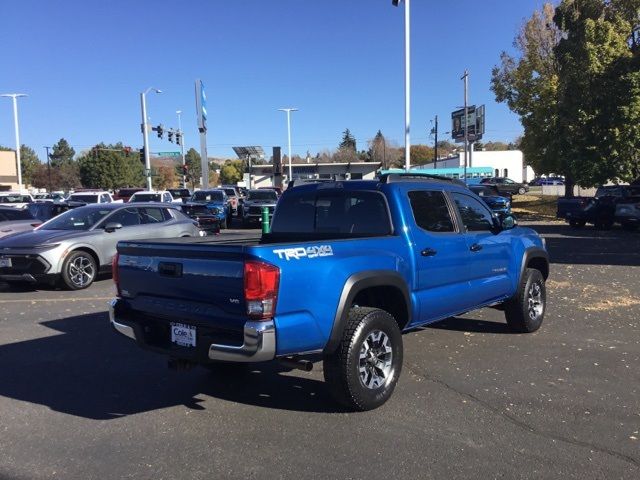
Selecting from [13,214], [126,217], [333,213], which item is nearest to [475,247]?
[333,213]

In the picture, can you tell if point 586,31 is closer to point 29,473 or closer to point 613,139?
point 613,139

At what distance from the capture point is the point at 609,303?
874 centimetres

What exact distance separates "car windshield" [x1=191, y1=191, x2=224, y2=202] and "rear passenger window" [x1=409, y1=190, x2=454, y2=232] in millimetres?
21612

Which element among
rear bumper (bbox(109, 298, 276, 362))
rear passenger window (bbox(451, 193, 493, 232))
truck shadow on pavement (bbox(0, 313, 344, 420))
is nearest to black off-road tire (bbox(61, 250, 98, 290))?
truck shadow on pavement (bbox(0, 313, 344, 420))

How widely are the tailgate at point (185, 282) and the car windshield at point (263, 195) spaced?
22.8m

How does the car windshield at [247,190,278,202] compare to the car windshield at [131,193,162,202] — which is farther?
the car windshield at [247,190,278,202]

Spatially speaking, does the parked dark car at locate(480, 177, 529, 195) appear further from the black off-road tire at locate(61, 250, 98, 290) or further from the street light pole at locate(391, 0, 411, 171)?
the black off-road tire at locate(61, 250, 98, 290)

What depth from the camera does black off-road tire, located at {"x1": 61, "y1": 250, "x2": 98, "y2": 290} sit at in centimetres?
1018

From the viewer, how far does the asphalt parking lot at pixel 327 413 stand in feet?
12.0

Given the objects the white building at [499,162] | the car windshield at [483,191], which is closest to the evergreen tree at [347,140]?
the white building at [499,162]

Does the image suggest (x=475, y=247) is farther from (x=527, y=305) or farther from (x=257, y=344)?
(x=257, y=344)

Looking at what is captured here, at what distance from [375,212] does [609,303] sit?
17.7 ft

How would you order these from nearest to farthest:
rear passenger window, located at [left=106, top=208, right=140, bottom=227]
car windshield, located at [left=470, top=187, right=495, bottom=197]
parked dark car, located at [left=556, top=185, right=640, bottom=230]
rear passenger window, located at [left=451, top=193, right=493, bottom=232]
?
1. rear passenger window, located at [left=451, top=193, right=493, bottom=232]
2. rear passenger window, located at [left=106, top=208, right=140, bottom=227]
3. parked dark car, located at [left=556, top=185, right=640, bottom=230]
4. car windshield, located at [left=470, top=187, right=495, bottom=197]

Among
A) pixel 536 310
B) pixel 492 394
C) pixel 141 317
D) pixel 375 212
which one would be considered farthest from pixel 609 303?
pixel 141 317
